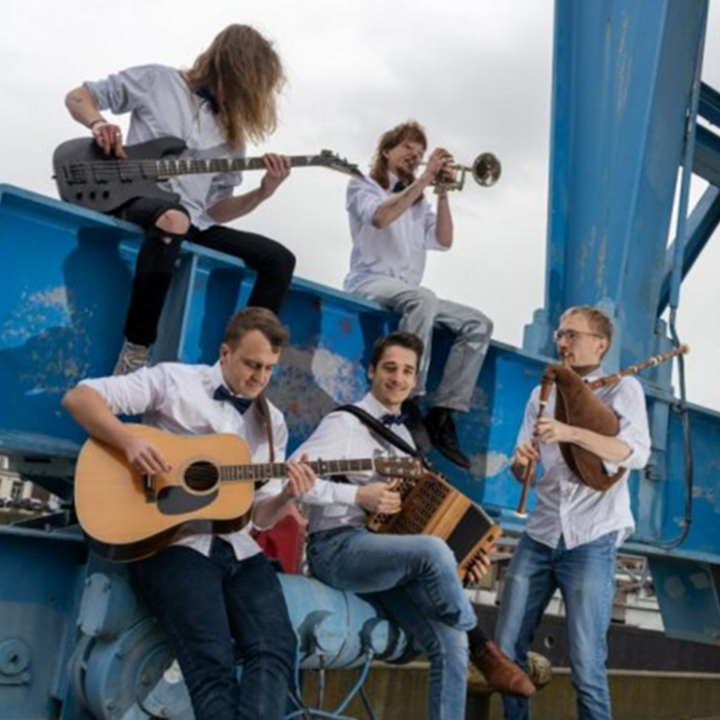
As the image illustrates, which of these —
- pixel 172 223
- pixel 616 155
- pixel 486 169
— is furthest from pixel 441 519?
pixel 616 155

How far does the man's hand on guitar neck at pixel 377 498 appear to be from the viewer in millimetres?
3887

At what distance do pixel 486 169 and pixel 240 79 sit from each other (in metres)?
1.54

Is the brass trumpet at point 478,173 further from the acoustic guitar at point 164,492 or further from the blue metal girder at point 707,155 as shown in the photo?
the blue metal girder at point 707,155

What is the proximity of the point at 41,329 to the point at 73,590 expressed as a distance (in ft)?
3.32

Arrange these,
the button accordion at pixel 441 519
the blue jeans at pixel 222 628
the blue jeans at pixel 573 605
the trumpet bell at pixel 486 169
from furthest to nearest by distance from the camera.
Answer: the trumpet bell at pixel 486 169 < the blue jeans at pixel 573 605 < the button accordion at pixel 441 519 < the blue jeans at pixel 222 628

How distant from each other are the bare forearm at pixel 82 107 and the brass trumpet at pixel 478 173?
1.80 m

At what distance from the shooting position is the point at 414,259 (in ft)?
16.9

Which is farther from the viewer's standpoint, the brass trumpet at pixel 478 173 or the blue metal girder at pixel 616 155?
the blue metal girder at pixel 616 155

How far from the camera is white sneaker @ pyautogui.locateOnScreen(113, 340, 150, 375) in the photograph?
387cm

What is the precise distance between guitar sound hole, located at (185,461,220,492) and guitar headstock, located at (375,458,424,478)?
2.33 ft

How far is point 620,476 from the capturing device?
4340mm

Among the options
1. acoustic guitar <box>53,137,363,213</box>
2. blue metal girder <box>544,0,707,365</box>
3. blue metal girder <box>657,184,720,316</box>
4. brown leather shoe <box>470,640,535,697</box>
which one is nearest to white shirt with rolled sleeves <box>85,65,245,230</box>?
acoustic guitar <box>53,137,363,213</box>

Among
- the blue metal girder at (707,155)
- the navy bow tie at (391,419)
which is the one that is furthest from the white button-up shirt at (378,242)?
the blue metal girder at (707,155)

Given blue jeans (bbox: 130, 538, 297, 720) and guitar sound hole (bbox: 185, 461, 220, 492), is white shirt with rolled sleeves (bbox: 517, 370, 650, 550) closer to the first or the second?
blue jeans (bbox: 130, 538, 297, 720)
